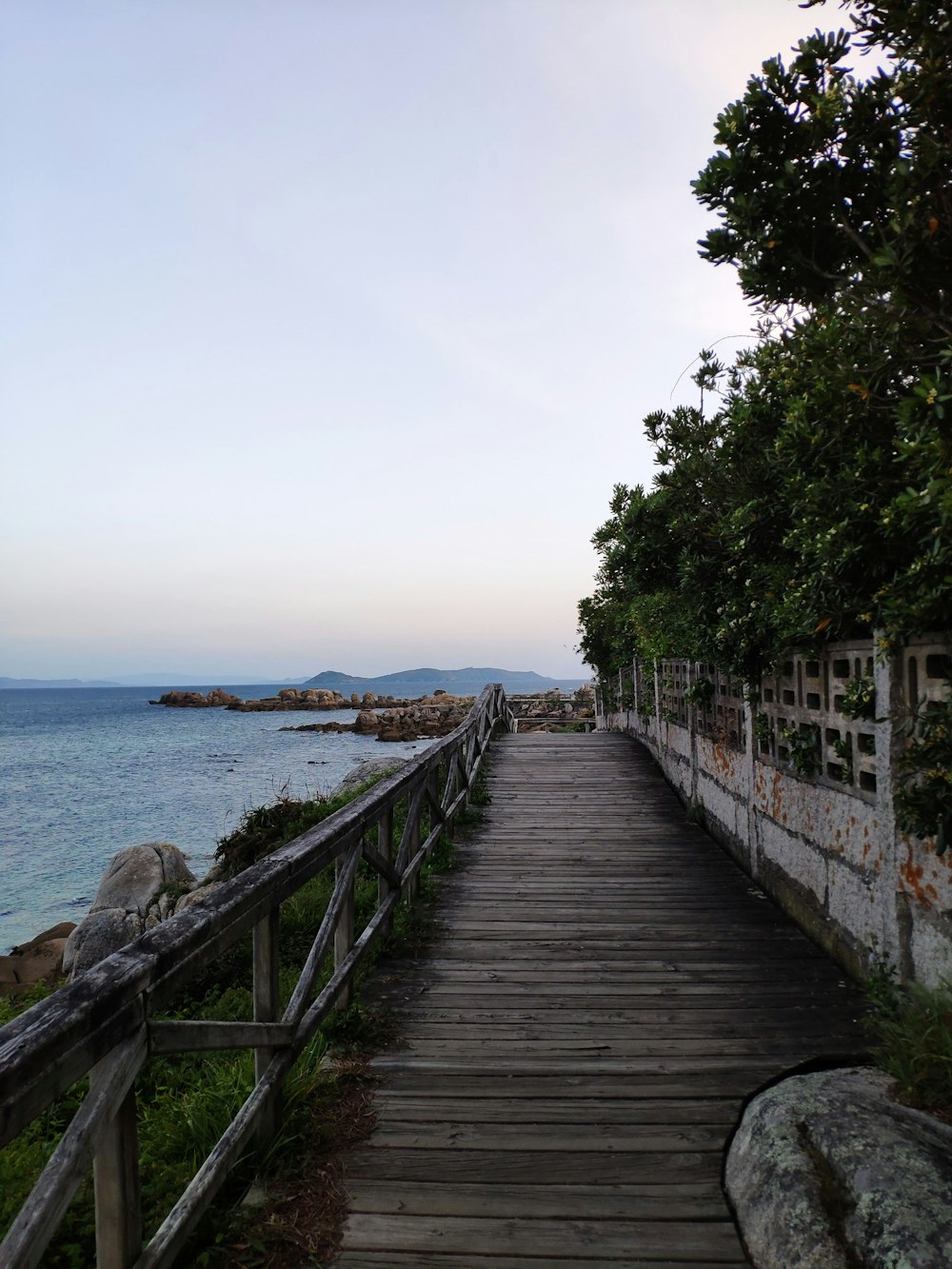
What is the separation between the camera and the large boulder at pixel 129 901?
1045 centimetres

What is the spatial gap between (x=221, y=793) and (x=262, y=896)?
28.4 metres

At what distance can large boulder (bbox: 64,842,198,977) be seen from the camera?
10445 mm

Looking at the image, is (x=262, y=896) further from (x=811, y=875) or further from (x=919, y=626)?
(x=811, y=875)

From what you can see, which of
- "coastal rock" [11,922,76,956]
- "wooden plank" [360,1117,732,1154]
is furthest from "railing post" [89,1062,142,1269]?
"coastal rock" [11,922,76,956]

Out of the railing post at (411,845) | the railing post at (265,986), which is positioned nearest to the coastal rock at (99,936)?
the railing post at (411,845)

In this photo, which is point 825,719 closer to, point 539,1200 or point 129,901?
point 539,1200

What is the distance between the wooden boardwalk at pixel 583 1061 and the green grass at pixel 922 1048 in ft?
1.29

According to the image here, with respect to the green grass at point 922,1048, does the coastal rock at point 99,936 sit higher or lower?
lower

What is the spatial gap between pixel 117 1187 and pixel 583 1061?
7.35 feet

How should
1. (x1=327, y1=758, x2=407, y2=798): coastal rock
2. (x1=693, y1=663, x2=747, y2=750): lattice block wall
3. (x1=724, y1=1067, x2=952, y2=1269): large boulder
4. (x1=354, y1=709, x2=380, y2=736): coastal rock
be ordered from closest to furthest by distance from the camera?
(x1=724, y1=1067, x2=952, y2=1269): large boulder < (x1=693, y1=663, x2=747, y2=750): lattice block wall < (x1=327, y1=758, x2=407, y2=798): coastal rock < (x1=354, y1=709, x2=380, y2=736): coastal rock

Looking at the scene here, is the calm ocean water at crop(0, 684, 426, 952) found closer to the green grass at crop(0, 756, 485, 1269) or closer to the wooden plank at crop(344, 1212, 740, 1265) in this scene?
the green grass at crop(0, 756, 485, 1269)

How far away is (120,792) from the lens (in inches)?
1204

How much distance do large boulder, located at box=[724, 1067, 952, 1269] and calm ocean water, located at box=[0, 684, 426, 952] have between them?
14820mm

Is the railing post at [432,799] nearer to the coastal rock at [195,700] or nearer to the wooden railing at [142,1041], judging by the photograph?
the wooden railing at [142,1041]
